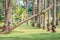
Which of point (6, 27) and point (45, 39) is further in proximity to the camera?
point (6, 27)

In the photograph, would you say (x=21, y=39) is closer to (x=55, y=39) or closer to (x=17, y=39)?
(x=17, y=39)

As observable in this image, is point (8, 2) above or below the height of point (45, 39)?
above

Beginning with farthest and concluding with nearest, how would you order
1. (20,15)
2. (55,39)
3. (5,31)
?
(20,15), (5,31), (55,39)

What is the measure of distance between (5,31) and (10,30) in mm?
607

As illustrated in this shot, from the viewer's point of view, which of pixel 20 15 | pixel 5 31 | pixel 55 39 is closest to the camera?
pixel 55 39

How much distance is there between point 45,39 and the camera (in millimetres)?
14547

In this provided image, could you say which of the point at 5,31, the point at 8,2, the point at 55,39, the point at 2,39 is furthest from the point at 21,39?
the point at 8,2

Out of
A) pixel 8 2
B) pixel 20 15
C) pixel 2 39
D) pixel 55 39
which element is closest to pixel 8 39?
pixel 2 39

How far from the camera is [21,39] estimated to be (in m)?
14.7

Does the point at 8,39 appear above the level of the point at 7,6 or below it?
below

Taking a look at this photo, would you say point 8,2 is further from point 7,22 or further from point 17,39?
point 17,39

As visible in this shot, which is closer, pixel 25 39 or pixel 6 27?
pixel 25 39

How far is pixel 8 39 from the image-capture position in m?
14.6

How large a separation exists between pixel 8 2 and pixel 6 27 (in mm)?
2163
